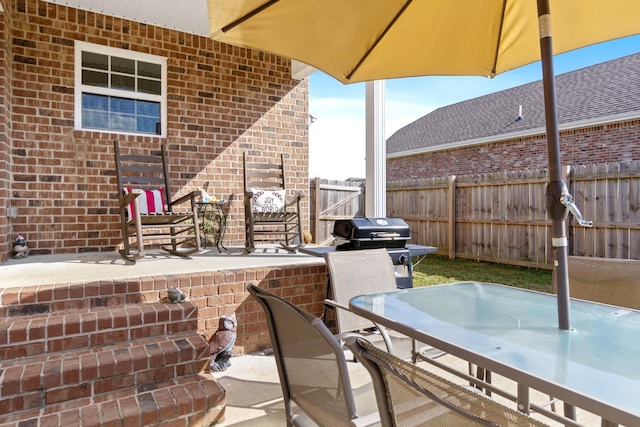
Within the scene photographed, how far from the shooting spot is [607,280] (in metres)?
1.85

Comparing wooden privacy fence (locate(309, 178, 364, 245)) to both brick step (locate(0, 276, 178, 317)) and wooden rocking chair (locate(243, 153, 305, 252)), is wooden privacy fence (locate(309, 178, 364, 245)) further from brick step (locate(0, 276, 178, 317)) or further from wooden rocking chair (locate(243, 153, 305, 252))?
brick step (locate(0, 276, 178, 317))

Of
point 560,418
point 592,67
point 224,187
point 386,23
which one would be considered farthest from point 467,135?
point 560,418

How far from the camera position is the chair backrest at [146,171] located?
4023 mm

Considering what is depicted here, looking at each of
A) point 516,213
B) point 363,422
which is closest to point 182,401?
point 363,422

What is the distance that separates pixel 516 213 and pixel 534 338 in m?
6.07

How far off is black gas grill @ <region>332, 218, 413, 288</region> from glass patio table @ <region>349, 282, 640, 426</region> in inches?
50.1

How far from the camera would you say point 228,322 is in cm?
282

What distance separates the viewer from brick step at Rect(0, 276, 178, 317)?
2.30 metres

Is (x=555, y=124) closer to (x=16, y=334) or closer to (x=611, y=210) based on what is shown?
(x=16, y=334)

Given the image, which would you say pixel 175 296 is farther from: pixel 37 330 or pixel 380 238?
pixel 380 238

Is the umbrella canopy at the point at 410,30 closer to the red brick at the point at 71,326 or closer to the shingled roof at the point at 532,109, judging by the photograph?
the red brick at the point at 71,326

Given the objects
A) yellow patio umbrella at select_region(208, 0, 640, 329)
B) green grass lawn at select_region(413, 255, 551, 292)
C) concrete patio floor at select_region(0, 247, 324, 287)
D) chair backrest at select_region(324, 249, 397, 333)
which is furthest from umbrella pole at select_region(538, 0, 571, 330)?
green grass lawn at select_region(413, 255, 551, 292)

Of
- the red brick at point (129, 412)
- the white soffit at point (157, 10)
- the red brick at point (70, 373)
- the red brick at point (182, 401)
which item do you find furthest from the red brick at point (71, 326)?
the white soffit at point (157, 10)

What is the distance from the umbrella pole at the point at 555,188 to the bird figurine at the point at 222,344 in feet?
7.09
